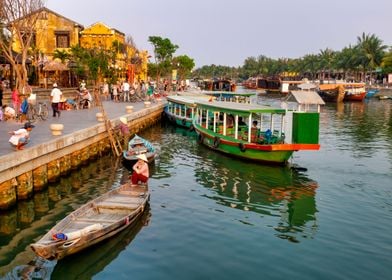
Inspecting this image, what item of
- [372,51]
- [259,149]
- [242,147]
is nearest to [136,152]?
[242,147]

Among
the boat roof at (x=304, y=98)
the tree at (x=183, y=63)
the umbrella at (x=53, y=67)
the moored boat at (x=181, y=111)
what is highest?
the tree at (x=183, y=63)

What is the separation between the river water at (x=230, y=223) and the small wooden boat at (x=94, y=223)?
44 cm

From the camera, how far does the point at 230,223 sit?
45.4 feet

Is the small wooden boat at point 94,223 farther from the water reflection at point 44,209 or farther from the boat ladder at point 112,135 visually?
the boat ladder at point 112,135

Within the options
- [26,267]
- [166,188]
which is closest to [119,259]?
[26,267]

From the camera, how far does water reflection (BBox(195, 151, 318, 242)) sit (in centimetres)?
1412

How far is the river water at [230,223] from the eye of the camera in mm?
10633

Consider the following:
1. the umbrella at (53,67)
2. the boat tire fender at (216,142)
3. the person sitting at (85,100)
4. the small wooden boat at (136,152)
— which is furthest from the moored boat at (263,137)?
the umbrella at (53,67)

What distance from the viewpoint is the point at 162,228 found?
13258mm

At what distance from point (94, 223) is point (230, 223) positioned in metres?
4.23

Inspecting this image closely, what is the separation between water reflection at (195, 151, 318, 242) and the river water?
0.13ft

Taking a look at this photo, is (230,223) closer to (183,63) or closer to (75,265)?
(75,265)

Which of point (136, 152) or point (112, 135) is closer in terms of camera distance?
point (136, 152)

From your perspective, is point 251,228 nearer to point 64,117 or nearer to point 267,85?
point 64,117
